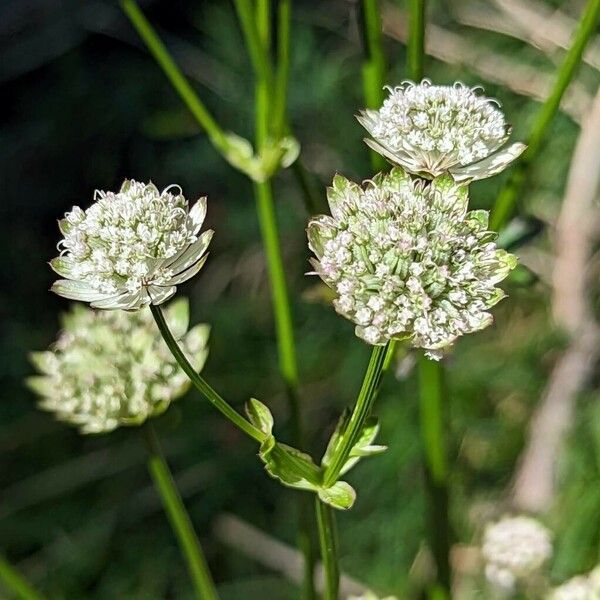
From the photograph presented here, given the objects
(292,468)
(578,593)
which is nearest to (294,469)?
(292,468)

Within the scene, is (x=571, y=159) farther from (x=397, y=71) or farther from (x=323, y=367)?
(x=323, y=367)

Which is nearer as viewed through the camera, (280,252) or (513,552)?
(280,252)

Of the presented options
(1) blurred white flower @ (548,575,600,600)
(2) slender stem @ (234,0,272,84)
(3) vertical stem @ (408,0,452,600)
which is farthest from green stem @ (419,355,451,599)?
(2) slender stem @ (234,0,272,84)

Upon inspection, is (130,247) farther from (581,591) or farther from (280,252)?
(581,591)

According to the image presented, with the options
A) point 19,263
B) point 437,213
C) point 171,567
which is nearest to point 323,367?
point 171,567

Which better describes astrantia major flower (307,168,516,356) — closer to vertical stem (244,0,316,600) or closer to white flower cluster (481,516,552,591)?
vertical stem (244,0,316,600)

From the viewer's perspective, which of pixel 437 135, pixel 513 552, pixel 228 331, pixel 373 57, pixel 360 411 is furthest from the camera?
pixel 228 331

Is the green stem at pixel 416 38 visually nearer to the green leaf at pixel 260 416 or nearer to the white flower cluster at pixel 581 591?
the green leaf at pixel 260 416
